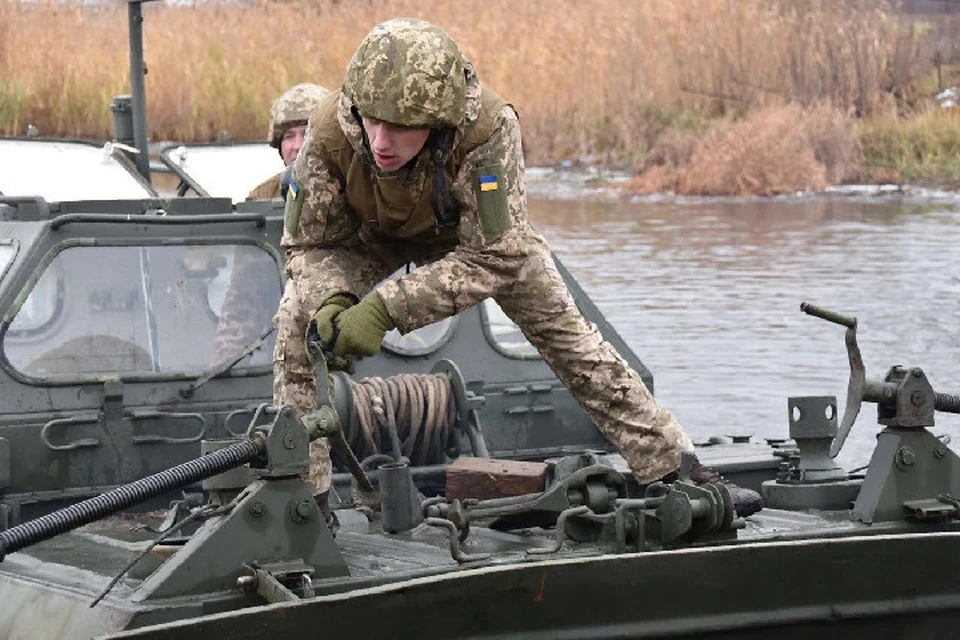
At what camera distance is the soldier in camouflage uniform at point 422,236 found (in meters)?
6.64

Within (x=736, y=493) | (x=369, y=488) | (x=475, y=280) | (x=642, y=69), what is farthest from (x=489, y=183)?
(x=642, y=69)

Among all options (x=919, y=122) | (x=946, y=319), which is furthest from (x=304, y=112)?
(x=919, y=122)

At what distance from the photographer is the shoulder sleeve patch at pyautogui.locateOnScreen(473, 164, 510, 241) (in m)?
6.81

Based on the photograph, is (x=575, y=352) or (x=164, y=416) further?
(x=164, y=416)

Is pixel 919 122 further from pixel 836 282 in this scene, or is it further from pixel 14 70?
pixel 14 70

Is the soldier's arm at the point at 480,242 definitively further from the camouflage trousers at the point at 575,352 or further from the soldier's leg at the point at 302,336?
the soldier's leg at the point at 302,336

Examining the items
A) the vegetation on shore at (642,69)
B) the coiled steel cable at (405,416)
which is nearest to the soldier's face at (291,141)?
the coiled steel cable at (405,416)

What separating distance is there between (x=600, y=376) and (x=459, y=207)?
0.64 m

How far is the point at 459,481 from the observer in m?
7.40

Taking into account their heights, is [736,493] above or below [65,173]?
below

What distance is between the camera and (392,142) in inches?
263

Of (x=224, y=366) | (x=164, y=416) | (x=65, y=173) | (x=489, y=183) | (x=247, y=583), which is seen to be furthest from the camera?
(x=65, y=173)

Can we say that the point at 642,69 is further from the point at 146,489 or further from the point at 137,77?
the point at 146,489

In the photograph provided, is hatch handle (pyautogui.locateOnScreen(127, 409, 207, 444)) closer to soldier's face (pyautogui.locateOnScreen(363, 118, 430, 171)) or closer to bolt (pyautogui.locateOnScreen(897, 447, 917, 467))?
soldier's face (pyautogui.locateOnScreen(363, 118, 430, 171))
